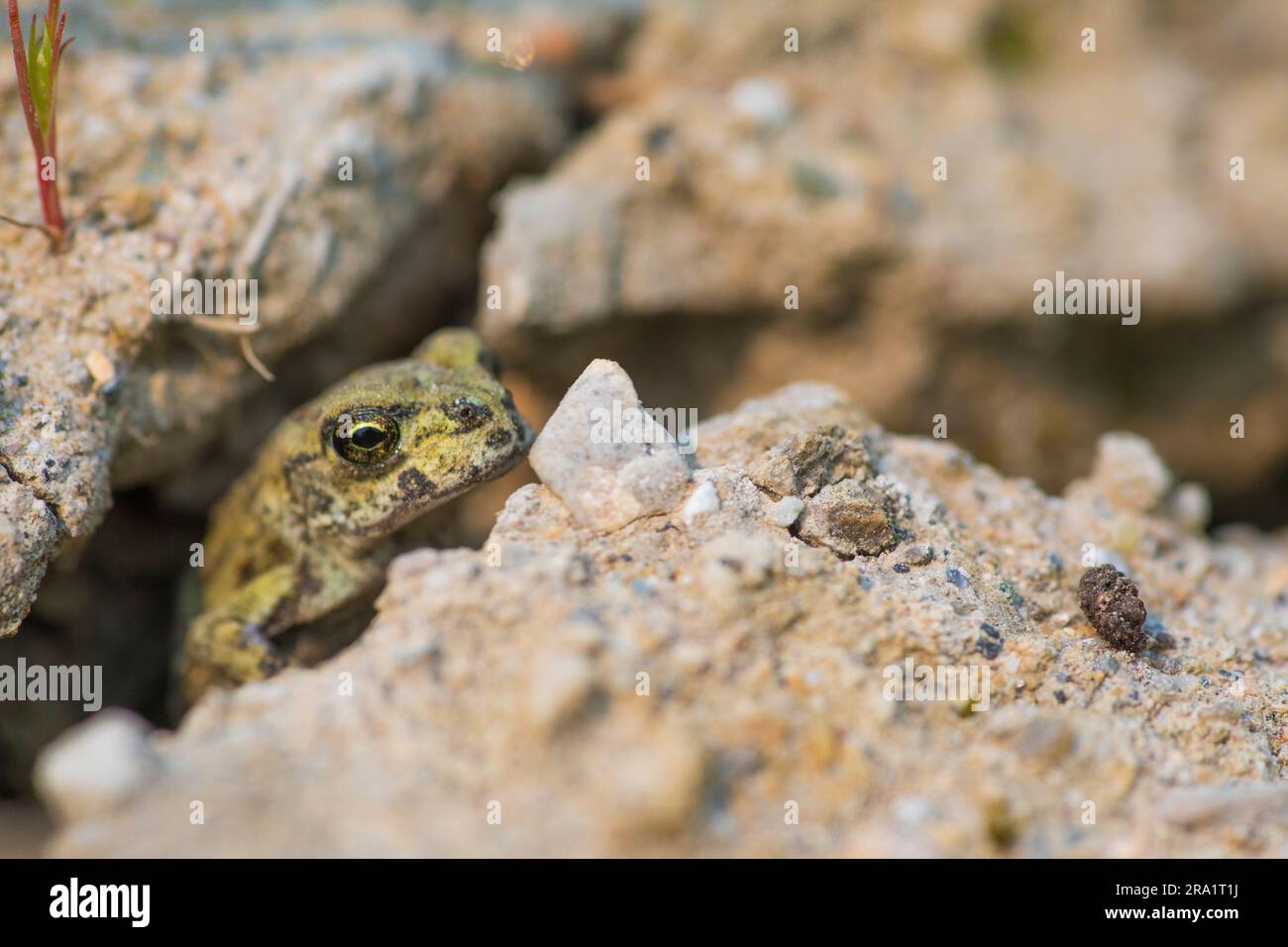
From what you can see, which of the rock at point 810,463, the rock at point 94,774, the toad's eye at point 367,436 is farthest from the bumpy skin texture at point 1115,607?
the rock at point 94,774

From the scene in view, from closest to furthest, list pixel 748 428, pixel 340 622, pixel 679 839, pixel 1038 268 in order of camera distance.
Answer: pixel 679 839 → pixel 748 428 → pixel 340 622 → pixel 1038 268

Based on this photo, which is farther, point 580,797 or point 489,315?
point 489,315

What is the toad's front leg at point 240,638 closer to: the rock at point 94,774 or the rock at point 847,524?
the rock at point 94,774

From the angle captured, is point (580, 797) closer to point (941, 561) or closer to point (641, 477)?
point (641, 477)

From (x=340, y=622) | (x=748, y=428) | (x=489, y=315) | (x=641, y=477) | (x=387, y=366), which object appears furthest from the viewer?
(x=489, y=315)

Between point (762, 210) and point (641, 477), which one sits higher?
point (762, 210)

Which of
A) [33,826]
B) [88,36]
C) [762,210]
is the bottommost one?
[33,826]

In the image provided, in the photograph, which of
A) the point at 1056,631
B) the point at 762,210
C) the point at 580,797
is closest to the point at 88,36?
the point at 762,210

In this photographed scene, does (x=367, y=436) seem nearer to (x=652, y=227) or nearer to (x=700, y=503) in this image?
Answer: (x=700, y=503)
